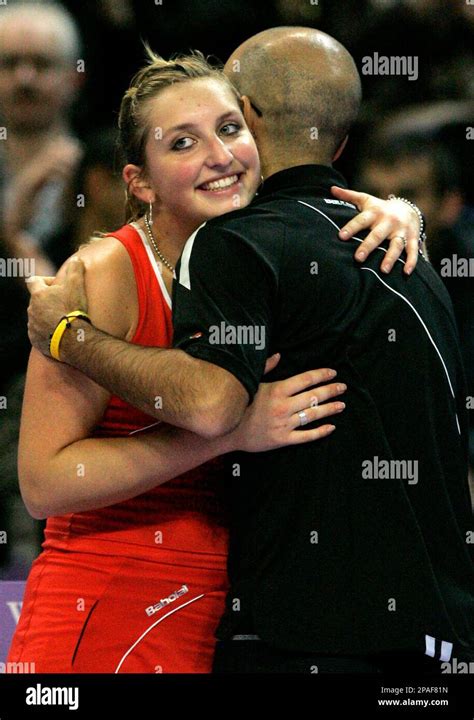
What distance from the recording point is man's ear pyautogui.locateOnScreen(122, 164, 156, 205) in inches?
89.3

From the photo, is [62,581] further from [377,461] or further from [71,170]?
[71,170]

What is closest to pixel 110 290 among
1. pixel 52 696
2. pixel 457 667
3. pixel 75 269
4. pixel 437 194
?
pixel 75 269

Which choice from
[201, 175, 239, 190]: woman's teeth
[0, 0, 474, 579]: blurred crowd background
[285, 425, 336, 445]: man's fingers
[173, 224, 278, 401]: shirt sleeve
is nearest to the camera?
[173, 224, 278, 401]: shirt sleeve

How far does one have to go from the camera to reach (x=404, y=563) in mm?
1810

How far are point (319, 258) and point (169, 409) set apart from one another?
36 cm

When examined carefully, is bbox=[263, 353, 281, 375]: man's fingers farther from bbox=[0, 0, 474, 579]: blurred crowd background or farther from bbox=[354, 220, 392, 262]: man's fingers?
bbox=[0, 0, 474, 579]: blurred crowd background

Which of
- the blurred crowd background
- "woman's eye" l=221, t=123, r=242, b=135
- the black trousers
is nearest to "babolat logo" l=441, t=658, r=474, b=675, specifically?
the black trousers

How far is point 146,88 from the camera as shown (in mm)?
2242

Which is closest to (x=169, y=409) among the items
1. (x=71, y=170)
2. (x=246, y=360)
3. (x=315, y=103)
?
(x=246, y=360)

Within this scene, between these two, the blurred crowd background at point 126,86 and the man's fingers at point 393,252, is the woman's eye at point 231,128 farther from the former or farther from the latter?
the blurred crowd background at point 126,86

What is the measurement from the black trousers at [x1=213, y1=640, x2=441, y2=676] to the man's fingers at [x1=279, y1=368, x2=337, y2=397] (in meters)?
0.42

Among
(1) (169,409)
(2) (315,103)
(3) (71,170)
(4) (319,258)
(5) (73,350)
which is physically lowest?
(1) (169,409)

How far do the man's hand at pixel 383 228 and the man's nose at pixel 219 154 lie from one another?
0.80ft

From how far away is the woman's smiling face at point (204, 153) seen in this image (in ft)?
7.02
